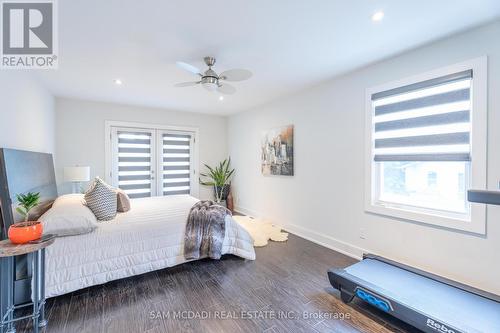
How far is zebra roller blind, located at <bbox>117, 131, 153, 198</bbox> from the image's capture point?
495 cm

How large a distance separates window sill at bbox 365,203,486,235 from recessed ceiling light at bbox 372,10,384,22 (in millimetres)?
1996

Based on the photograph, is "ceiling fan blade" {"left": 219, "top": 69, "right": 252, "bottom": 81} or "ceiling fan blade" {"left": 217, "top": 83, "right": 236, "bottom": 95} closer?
"ceiling fan blade" {"left": 219, "top": 69, "right": 252, "bottom": 81}

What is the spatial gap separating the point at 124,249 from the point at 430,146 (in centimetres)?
352

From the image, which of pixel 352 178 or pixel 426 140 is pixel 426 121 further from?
pixel 352 178

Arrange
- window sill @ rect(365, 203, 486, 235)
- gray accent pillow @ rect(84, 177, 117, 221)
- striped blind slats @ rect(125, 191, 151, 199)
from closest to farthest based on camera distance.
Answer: window sill @ rect(365, 203, 486, 235), gray accent pillow @ rect(84, 177, 117, 221), striped blind slats @ rect(125, 191, 151, 199)

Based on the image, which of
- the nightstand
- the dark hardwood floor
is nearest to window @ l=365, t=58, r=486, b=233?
the dark hardwood floor

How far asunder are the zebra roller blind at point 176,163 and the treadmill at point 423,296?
168 inches

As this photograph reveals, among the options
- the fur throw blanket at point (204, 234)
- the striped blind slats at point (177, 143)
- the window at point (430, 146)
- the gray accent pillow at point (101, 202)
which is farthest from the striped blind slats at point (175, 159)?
the window at point (430, 146)

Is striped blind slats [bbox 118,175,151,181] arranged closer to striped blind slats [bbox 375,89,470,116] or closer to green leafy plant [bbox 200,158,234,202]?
green leafy plant [bbox 200,158,234,202]

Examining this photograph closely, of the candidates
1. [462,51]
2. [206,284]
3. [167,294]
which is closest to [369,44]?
[462,51]

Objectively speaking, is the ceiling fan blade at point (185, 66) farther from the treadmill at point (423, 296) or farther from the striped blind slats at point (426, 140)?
the treadmill at point (423, 296)

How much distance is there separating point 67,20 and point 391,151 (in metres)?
3.66

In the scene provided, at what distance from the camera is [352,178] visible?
3.21 meters

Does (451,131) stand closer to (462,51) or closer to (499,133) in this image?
(499,133)
